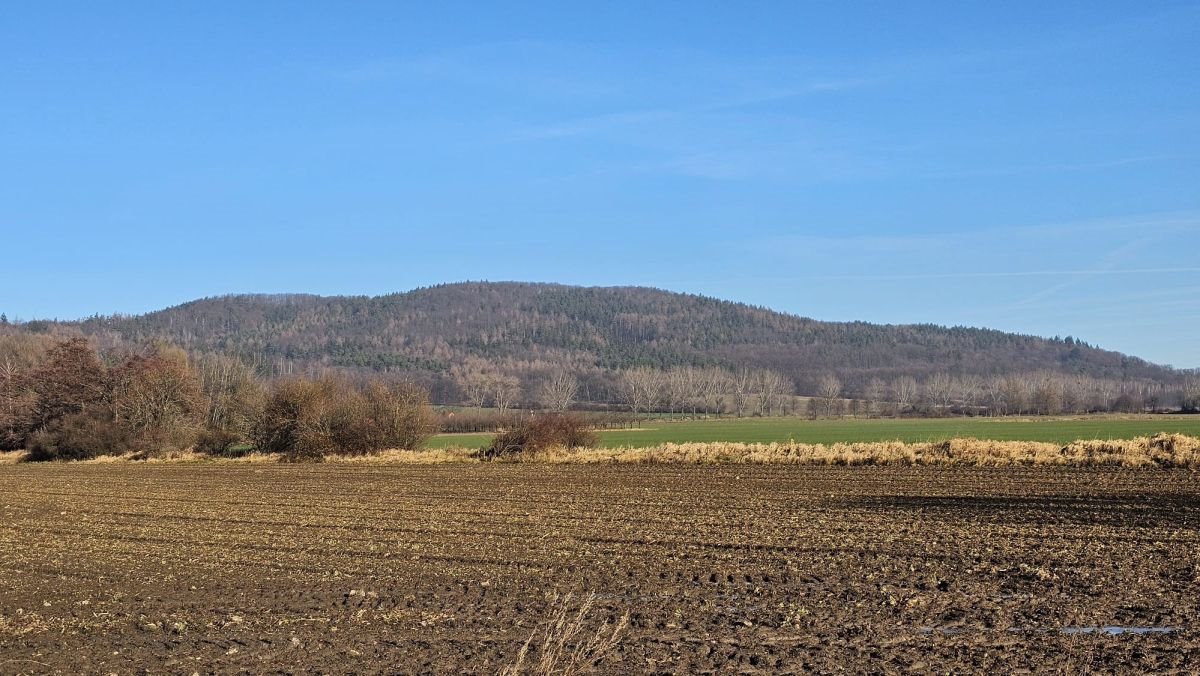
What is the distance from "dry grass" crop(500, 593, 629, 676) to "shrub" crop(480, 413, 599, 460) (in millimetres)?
39524

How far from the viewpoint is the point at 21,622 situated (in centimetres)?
1315

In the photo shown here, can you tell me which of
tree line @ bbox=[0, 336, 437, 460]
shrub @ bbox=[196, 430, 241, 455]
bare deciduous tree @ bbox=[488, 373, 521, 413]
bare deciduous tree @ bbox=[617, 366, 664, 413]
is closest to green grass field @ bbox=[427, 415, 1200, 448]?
tree line @ bbox=[0, 336, 437, 460]

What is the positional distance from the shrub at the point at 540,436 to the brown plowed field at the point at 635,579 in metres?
23.0

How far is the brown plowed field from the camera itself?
10.9 metres

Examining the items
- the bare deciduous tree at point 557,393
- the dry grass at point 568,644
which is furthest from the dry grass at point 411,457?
the bare deciduous tree at point 557,393

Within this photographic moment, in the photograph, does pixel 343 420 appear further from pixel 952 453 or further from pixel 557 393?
pixel 557 393

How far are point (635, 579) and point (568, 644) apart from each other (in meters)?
4.36

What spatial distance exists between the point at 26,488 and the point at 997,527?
1363 inches

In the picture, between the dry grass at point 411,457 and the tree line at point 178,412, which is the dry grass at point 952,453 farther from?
the tree line at point 178,412

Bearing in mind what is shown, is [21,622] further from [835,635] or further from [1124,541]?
[1124,541]

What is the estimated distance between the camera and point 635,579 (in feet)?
50.4

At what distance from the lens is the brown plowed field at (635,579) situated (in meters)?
10.9

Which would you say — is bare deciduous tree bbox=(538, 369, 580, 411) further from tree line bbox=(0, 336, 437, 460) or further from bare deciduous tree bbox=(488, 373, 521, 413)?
tree line bbox=(0, 336, 437, 460)

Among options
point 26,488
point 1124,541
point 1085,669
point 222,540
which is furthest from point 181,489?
point 1085,669
